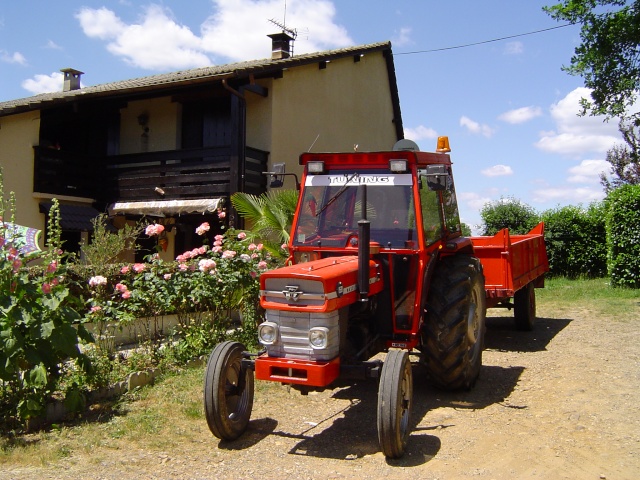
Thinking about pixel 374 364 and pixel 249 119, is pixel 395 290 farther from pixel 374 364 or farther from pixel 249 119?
pixel 249 119

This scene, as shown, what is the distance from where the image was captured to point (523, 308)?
9656 mm

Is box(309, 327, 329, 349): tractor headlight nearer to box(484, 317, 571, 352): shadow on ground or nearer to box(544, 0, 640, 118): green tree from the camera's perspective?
box(484, 317, 571, 352): shadow on ground

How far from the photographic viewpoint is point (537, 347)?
28.1ft

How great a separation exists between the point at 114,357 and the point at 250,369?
214 cm

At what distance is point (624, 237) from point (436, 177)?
10525 mm

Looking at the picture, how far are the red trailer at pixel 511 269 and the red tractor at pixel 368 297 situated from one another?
5.71ft

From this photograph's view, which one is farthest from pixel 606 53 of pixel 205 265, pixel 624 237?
pixel 205 265

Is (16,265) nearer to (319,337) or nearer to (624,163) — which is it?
(319,337)

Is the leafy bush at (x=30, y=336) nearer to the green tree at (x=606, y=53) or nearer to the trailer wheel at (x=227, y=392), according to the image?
the trailer wheel at (x=227, y=392)

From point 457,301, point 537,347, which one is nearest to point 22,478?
point 457,301

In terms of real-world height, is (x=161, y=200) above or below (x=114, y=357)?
above

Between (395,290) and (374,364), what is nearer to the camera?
(374,364)

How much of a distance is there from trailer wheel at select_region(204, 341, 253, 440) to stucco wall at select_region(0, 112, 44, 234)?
10089 millimetres

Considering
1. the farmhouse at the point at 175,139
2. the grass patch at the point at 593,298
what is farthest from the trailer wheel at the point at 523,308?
the farmhouse at the point at 175,139
